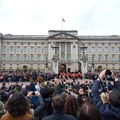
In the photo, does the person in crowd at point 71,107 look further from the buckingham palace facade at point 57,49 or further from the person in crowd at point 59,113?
the buckingham palace facade at point 57,49

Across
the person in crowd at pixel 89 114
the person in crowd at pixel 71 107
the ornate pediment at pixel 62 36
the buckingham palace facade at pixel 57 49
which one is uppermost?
the ornate pediment at pixel 62 36

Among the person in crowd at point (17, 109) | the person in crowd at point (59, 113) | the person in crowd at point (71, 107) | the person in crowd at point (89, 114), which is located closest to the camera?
the person in crowd at point (89, 114)

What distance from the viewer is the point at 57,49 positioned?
3489 inches

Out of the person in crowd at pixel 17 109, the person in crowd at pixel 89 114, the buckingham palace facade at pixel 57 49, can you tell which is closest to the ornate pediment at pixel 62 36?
the buckingham palace facade at pixel 57 49

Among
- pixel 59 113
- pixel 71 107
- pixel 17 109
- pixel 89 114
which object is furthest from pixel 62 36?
pixel 89 114

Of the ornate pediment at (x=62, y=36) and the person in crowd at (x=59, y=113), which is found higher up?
the ornate pediment at (x=62, y=36)

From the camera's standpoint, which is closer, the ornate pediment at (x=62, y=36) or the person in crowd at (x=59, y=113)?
the person in crowd at (x=59, y=113)

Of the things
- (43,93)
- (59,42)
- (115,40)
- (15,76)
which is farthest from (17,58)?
(43,93)

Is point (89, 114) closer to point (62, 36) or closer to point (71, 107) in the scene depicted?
point (71, 107)

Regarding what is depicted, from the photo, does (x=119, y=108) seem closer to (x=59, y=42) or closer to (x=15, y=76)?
(x=15, y=76)

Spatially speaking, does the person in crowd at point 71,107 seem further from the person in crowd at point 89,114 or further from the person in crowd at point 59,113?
the person in crowd at point 89,114

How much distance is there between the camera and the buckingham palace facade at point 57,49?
88.9m

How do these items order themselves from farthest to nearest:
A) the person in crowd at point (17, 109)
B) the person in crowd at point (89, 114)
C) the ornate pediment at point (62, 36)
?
1. the ornate pediment at point (62, 36)
2. the person in crowd at point (17, 109)
3. the person in crowd at point (89, 114)

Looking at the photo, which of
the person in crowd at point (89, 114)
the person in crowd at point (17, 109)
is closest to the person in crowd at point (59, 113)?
the person in crowd at point (17, 109)
